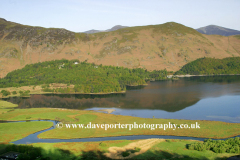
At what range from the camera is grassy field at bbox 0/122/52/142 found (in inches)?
2684

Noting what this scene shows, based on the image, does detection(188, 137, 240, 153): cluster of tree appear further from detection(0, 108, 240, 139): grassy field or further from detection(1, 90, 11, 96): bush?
detection(1, 90, 11, 96): bush

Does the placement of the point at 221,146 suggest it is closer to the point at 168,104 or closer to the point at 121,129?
the point at 121,129

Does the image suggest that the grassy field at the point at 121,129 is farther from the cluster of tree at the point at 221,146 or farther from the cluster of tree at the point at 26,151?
the cluster of tree at the point at 26,151

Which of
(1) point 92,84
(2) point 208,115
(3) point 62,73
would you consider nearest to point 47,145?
(2) point 208,115

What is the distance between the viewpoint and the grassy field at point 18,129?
68.2 m

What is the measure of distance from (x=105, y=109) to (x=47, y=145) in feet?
172

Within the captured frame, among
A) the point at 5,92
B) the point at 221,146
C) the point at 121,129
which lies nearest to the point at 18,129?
the point at 121,129

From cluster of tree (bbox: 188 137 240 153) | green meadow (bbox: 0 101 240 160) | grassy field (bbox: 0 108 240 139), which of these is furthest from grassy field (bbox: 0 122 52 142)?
cluster of tree (bbox: 188 137 240 153)

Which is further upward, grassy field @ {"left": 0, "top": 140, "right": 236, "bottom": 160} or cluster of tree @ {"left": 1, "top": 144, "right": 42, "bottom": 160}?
cluster of tree @ {"left": 1, "top": 144, "right": 42, "bottom": 160}

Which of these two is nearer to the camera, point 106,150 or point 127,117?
point 106,150

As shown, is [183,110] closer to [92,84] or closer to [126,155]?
[126,155]

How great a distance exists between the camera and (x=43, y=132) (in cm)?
7444

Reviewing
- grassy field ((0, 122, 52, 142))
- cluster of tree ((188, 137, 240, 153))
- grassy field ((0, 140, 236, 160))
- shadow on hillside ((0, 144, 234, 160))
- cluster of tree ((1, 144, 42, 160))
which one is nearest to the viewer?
cluster of tree ((1, 144, 42, 160))

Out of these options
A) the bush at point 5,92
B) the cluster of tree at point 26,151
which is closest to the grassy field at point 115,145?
the cluster of tree at point 26,151
